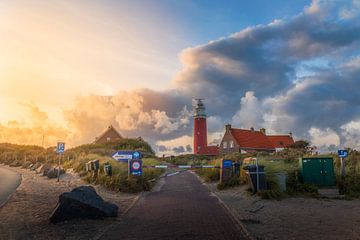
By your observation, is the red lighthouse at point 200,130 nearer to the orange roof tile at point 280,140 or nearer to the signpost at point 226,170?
the orange roof tile at point 280,140

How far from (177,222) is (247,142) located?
48.9 m

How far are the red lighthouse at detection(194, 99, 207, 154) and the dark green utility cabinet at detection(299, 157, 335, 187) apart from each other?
157ft

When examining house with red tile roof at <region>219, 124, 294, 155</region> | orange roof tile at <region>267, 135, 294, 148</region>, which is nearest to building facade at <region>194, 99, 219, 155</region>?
house with red tile roof at <region>219, 124, 294, 155</region>

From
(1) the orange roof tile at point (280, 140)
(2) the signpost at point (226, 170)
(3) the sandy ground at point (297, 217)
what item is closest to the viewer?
(3) the sandy ground at point (297, 217)

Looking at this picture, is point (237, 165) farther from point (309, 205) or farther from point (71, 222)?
point (71, 222)

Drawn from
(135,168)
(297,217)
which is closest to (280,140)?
(135,168)

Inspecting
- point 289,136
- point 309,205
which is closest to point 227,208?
point 309,205

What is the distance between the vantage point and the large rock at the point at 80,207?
30.3 feet

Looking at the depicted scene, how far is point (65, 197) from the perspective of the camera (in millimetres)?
9344

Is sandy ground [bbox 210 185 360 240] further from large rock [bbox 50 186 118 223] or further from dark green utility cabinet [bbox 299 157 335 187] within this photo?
large rock [bbox 50 186 118 223]

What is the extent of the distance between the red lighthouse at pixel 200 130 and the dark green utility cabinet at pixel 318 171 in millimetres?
47803

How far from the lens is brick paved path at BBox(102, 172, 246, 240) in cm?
773

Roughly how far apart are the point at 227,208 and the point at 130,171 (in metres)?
7.50

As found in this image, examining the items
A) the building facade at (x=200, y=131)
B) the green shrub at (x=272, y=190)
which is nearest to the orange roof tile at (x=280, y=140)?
the building facade at (x=200, y=131)
